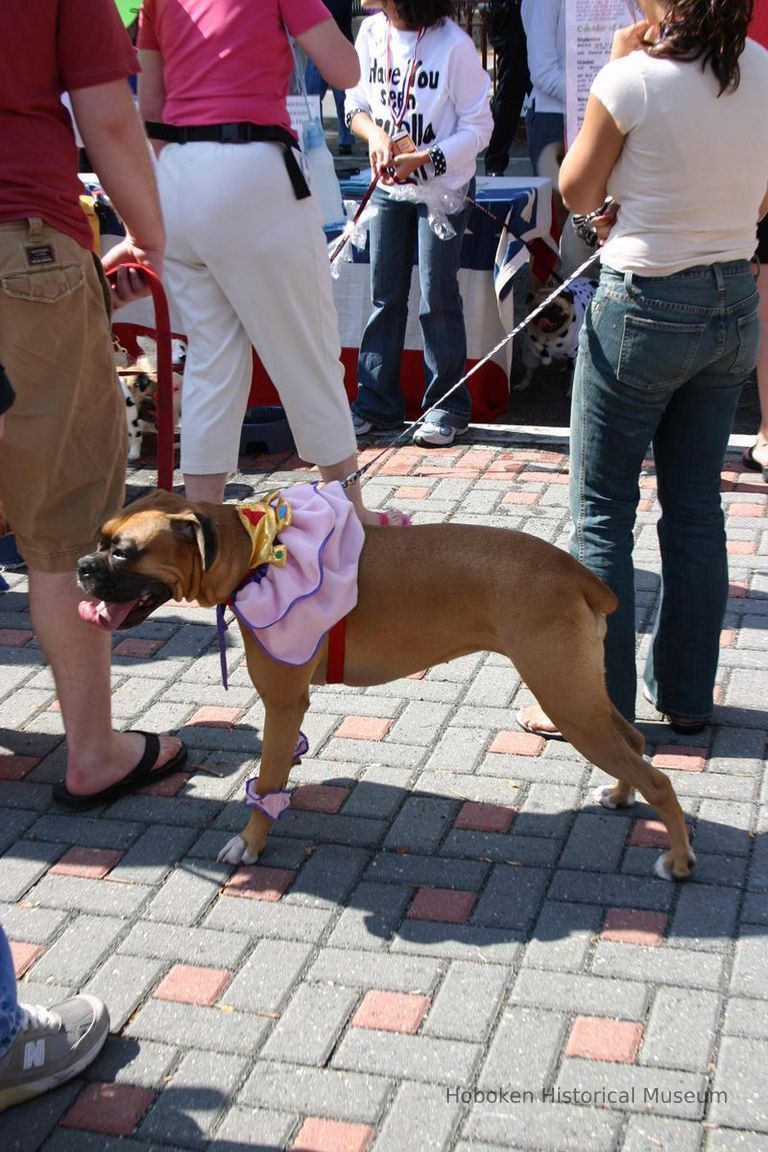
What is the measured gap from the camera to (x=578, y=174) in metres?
3.52

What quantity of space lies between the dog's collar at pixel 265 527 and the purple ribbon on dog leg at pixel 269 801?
2.21ft

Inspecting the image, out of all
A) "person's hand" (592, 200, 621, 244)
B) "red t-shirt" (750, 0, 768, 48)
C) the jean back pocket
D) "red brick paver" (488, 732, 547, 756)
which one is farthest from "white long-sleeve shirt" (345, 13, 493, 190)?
"red brick paver" (488, 732, 547, 756)

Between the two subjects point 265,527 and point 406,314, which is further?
point 406,314

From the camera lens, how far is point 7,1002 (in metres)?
2.67

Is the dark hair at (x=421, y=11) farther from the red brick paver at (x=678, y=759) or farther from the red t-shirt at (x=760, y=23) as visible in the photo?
the red brick paver at (x=678, y=759)

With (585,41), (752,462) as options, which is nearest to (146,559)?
(752,462)

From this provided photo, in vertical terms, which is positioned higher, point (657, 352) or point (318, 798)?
point (657, 352)

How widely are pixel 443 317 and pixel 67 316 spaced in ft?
12.8

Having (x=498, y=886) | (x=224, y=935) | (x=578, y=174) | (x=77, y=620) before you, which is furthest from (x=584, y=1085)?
(x=578, y=174)

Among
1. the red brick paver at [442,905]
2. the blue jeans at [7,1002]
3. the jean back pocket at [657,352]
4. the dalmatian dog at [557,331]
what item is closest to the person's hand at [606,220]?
the jean back pocket at [657,352]

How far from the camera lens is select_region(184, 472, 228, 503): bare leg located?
512cm

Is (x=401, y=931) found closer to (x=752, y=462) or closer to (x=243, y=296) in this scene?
(x=243, y=296)

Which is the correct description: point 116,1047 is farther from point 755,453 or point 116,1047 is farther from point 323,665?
point 755,453

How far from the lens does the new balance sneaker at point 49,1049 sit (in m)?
2.71
